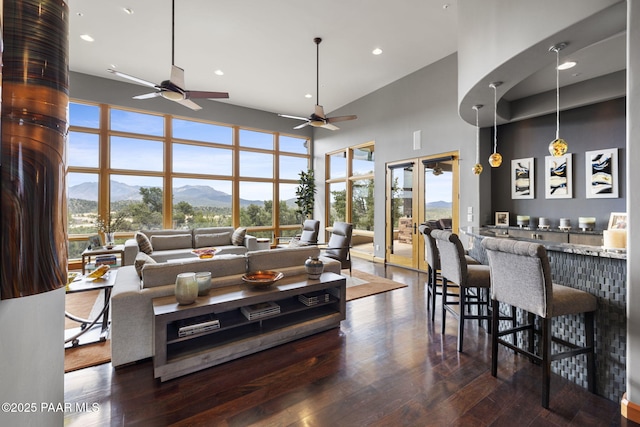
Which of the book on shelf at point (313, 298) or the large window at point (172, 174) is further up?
the large window at point (172, 174)

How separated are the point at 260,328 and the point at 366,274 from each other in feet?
10.6

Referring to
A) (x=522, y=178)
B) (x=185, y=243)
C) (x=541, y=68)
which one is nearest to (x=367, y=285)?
(x=522, y=178)

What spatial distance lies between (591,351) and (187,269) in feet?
10.6

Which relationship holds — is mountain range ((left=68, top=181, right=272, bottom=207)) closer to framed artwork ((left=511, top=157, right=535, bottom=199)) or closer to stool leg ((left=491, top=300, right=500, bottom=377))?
framed artwork ((left=511, top=157, right=535, bottom=199))

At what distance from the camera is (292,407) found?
192cm

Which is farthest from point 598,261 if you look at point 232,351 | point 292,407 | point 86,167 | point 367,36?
point 86,167

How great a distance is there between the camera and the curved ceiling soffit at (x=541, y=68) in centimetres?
216

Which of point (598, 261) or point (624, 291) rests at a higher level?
point (598, 261)

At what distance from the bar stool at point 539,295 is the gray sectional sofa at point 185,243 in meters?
4.57

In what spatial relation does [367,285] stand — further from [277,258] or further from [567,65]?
[567,65]

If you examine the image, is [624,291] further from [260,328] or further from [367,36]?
[367,36]

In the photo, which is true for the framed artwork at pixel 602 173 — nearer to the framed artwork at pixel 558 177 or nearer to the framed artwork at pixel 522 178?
the framed artwork at pixel 558 177

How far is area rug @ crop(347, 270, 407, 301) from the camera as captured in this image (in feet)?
14.1

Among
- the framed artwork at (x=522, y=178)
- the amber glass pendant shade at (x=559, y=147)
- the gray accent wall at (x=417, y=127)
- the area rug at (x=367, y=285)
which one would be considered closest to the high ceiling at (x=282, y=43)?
the gray accent wall at (x=417, y=127)
